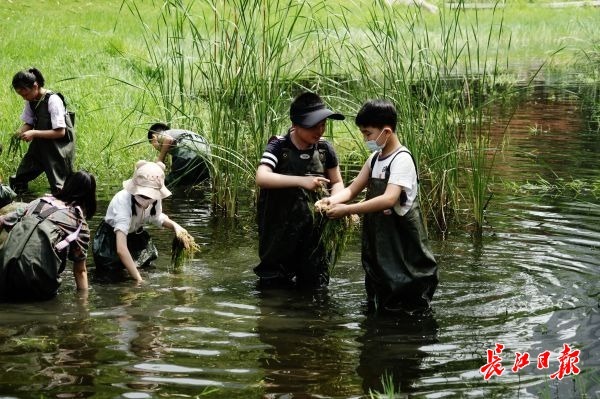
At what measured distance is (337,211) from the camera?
623 centimetres

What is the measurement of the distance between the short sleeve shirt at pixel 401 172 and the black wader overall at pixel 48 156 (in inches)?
177

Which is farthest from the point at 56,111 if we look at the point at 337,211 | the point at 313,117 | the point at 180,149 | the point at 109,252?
the point at 337,211

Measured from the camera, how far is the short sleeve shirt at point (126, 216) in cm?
709

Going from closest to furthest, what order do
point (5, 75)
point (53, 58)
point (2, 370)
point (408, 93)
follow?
point (2, 370)
point (408, 93)
point (5, 75)
point (53, 58)

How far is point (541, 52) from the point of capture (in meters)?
24.5

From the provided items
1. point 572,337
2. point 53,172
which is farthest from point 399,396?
point 53,172

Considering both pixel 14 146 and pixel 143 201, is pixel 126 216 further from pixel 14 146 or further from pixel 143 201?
pixel 14 146

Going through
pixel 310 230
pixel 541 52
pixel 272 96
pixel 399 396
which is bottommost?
pixel 399 396

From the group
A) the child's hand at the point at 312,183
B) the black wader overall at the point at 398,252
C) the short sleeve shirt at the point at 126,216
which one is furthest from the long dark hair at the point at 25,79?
the black wader overall at the point at 398,252

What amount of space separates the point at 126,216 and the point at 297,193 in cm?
126

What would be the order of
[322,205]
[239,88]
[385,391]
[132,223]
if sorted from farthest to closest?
[239,88]
[132,223]
[322,205]
[385,391]

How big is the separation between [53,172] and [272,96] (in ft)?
8.25

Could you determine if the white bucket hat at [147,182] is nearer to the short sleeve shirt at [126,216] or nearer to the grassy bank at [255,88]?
the short sleeve shirt at [126,216]

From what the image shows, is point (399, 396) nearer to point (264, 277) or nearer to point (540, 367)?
point (540, 367)
